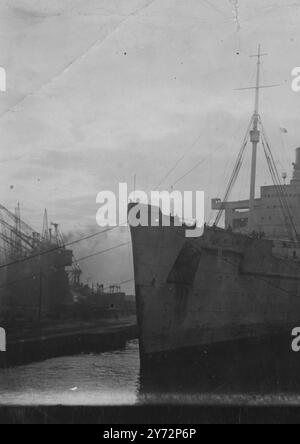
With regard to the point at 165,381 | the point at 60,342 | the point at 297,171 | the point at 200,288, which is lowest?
the point at 60,342

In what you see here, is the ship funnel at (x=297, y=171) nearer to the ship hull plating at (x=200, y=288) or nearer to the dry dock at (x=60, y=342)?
the ship hull plating at (x=200, y=288)

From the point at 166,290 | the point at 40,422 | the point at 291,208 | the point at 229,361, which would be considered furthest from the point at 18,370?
the point at 291,208

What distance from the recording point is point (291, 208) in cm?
1775

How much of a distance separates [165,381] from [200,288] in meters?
2.95

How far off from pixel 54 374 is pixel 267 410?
609 centimetres

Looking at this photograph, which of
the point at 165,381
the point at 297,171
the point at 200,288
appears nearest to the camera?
the point at 165,381

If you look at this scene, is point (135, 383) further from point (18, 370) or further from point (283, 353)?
point (283, 353)

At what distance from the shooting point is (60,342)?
1575 cm

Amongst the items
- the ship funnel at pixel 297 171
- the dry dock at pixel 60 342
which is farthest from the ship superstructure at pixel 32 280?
the ship funnel at pixel 297 171

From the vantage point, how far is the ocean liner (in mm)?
11617

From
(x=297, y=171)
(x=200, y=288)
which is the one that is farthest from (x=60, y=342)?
(x=297, y=171)

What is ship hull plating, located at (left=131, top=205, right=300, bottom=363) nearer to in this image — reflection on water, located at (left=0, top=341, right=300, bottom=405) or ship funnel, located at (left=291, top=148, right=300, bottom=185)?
reflection on water, located at (left=0, top=341, right=300, bottom=405)

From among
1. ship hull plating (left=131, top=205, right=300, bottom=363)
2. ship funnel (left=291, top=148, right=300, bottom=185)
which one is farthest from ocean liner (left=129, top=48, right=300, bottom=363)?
ship funnel (left=291, top=148, right=300, bottom=185)

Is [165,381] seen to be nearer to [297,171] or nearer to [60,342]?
[60,342]
